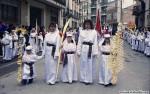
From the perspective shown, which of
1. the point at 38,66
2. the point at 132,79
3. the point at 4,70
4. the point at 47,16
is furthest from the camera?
the point at 47,16

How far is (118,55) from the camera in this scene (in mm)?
11445

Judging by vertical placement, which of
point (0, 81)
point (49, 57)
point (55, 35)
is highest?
point (55, 35)

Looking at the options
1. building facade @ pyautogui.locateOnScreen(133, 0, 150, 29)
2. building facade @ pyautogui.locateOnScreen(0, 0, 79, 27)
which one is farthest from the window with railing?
building facade @ pyautogui.locateOnScreen(133, 0, 150, 29)

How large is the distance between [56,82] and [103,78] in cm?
146

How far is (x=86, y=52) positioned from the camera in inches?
445

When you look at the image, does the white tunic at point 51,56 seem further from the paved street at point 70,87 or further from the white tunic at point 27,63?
the white tunic at point 27,63

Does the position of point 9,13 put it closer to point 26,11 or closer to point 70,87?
point 26,11

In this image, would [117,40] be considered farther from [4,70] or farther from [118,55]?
[4,70]

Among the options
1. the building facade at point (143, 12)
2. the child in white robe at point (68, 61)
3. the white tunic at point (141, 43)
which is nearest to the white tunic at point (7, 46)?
the child in white robe at point (68, 61)

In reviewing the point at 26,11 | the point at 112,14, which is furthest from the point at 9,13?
the point at 112,14

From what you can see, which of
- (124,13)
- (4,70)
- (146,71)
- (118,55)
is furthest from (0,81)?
(124,13)

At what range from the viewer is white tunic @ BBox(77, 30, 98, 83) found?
11250 millimetres

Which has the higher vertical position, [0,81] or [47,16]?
[47,16]

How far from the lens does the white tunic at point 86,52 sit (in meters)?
11.2
